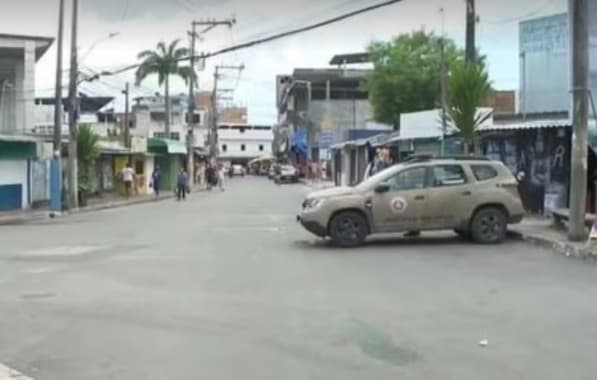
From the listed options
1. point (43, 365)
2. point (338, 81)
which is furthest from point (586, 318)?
point (338, 81)

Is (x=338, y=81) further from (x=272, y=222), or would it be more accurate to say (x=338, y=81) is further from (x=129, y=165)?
(x=272, y=222)

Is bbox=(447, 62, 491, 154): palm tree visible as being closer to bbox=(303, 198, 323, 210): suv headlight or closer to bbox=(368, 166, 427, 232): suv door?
bbox=(368, 166, 427, 232): suv door

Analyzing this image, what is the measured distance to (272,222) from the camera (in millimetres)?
27641

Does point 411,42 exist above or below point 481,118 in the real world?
above

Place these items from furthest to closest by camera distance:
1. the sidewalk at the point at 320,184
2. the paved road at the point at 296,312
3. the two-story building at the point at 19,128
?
the sidewalk at the point at 320,184 → the two-story building at the point at 19,128 → the paved road at the point at 296,312

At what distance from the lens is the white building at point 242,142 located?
167 meters

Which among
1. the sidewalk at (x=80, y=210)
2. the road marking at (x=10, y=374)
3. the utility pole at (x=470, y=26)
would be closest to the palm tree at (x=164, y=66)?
the sidewalk at (x=80, y=210)

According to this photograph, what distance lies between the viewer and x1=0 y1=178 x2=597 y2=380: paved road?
8.21 m

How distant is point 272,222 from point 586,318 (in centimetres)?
1752

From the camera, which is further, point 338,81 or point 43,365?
point 338,81

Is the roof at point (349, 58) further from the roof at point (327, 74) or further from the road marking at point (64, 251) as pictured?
the road marking at point (64, 251)

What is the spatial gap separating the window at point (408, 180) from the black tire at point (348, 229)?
958 mm

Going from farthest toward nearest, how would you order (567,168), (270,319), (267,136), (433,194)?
(267,136)
(567,168)
(433,194)
(270,319)

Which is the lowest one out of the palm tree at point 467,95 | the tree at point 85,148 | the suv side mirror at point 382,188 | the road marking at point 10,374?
the road marking at point 10,374
